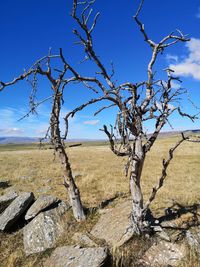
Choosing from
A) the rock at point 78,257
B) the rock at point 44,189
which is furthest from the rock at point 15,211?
the rock at point 44,189

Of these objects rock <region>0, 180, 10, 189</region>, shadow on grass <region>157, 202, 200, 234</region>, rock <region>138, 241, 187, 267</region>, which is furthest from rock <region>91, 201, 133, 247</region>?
rock <region>0, 180, 10, 189</region>

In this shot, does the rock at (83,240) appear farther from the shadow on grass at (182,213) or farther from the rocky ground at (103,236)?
the shadow on grass at (182,213)

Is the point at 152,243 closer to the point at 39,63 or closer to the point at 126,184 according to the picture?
the point at 39,63

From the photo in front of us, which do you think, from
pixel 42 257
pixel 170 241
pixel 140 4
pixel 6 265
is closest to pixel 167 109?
pixel 140 4

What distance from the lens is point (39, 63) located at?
11.8 metres

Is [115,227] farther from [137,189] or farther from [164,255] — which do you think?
[164,255]

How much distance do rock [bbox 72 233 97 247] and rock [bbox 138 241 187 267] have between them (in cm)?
189

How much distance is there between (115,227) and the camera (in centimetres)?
1120

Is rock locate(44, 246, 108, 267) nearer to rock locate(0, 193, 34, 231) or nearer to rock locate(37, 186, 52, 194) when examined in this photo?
rock locate(0, 193, 34, 231)

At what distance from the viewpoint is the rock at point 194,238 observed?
9.92m

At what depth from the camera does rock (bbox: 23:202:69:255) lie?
11.7 metres

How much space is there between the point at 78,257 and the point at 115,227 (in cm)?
217

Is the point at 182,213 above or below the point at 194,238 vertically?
above

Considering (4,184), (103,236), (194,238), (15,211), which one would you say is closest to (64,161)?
(15,211)
